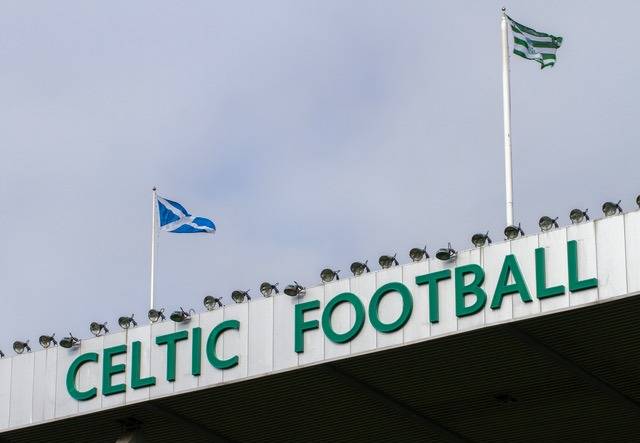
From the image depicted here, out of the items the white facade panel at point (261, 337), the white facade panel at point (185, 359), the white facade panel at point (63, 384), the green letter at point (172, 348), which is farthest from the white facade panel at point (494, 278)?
the white facade panel at point (63, 384)

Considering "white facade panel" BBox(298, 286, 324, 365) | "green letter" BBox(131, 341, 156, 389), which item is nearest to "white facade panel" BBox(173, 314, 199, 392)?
"green letter" BBox(131, 341, 156, 389)

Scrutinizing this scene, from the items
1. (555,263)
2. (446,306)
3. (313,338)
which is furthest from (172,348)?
(555,263)

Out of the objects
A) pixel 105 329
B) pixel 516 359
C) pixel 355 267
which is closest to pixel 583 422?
pixel 516 359

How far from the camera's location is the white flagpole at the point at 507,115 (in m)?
55.2

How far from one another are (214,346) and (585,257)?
38.9ft

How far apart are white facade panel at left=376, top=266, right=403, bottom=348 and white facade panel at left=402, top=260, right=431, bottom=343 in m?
0.26

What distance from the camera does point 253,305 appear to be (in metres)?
56.3

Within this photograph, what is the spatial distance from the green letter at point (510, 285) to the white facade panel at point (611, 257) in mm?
2189

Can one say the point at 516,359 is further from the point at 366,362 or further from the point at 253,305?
the point at 253,305

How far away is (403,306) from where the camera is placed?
53375 millimetres

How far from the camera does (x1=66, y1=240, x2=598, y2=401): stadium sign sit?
51188mm

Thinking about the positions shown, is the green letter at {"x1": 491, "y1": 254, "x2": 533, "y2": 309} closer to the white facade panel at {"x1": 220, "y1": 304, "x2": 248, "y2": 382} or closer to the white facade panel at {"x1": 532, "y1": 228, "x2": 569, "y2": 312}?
the white facade panel at {"x1": 532, "y1": 228, "x2": 569, "y2": 312}

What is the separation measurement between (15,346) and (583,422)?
17720 mm

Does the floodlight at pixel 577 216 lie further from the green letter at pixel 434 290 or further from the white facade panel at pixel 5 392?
the white facade panel at pixel 5 392
